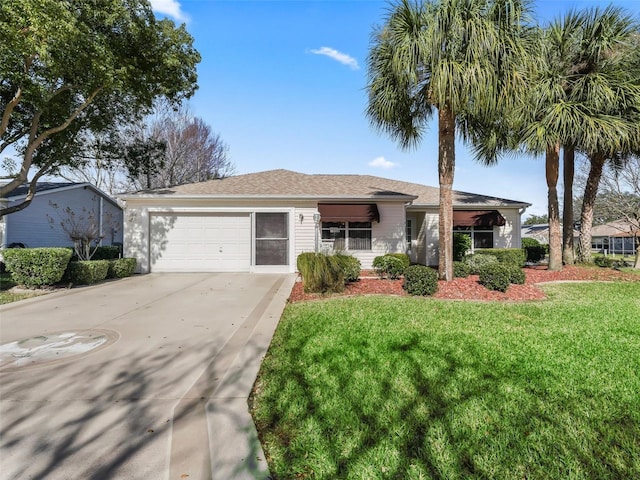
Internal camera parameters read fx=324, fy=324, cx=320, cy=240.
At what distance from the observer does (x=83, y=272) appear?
9656 millimetres

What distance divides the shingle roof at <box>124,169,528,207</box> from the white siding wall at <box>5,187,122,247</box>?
4.58m

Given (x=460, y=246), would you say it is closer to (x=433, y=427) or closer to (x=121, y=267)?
(x=433, y=427)

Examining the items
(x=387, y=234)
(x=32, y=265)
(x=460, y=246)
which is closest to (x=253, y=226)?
(x=387, y=234)

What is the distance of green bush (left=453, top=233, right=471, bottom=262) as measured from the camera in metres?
14.3

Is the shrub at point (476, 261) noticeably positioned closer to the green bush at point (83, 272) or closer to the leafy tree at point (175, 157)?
the green bush at point (83, 272)

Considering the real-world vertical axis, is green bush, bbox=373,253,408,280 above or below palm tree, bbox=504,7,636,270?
below

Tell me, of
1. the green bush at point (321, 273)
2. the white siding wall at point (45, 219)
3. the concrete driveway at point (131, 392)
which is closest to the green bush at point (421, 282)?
the green bush at point (321, 273)

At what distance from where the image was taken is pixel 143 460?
226 centimetres

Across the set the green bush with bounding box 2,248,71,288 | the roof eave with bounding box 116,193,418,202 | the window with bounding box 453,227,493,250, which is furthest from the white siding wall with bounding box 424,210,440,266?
the green bush with bounding box 2,248,71,288

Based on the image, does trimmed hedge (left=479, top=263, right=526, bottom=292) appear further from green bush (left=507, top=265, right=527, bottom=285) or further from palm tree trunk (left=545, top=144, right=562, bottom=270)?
palm tree trunk (left=545, top=144, right=562, bottom=270)

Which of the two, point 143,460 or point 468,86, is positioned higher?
point 468,86

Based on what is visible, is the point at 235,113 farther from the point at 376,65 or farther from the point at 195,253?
the point at 376,65

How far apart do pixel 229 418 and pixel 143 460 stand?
66 cm

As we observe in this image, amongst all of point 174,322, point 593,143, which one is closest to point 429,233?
point 593,143
